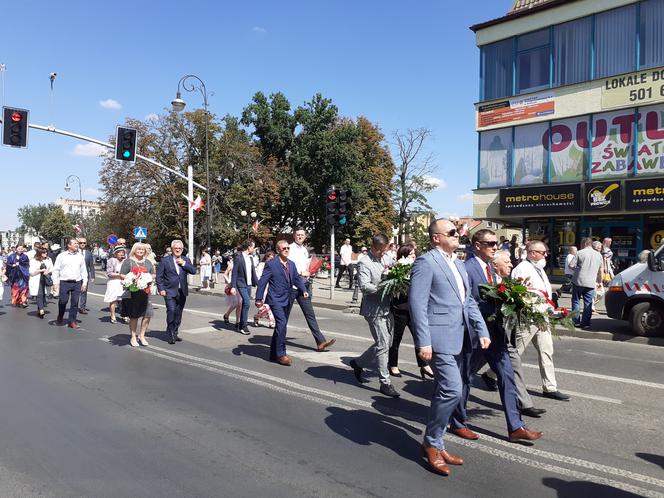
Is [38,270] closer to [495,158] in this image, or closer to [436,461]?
[436,461]

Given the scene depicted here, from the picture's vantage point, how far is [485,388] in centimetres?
641

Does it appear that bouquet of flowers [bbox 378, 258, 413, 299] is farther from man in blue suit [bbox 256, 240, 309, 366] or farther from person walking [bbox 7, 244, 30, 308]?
person walking [bbox 7, 244, 30, 308]

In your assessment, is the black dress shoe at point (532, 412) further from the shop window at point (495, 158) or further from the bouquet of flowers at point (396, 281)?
the shop window at point (495, 158)

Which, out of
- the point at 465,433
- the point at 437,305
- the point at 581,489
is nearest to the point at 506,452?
the point at 465,433

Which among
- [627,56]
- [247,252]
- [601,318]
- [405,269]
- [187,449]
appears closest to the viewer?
[187,449]

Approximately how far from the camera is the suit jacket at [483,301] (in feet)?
15.4

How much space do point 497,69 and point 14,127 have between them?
63.3 ft

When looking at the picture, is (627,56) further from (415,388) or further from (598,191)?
(415,388)

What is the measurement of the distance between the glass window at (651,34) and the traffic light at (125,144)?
1899 centimetres

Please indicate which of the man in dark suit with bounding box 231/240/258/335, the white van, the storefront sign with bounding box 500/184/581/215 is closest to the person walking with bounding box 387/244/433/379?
the man in dark suit with bounding box 231/240/258/335

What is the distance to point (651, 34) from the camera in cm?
2044

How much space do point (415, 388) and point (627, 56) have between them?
2011cm

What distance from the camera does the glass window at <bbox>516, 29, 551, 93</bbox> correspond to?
23.2 metres

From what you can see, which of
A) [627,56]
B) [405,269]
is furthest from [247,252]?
[627,56]
